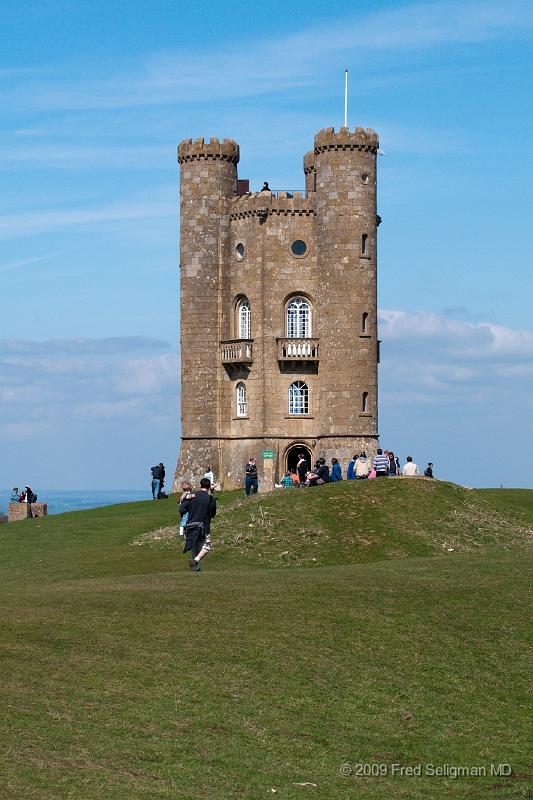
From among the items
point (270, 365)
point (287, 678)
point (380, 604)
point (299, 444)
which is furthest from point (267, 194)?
point (287, 678)

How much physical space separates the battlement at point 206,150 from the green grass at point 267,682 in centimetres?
4681

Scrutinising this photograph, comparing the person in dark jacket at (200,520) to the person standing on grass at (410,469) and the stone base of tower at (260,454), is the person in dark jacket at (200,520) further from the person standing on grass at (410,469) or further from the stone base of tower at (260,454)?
the stone base of tower at (260,454)

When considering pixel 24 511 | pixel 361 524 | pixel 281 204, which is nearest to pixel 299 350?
pixel 281 204

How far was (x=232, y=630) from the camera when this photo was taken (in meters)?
25.2

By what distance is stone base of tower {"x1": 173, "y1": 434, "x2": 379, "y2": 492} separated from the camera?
7500 centimetres

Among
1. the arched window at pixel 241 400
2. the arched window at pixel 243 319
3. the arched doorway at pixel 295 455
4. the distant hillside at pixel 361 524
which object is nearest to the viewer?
the distant hillside at pixel 361 524

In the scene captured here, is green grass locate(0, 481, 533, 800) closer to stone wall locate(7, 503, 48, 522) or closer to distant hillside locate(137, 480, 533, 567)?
distant hillside locate(137, 480, 533, 567)

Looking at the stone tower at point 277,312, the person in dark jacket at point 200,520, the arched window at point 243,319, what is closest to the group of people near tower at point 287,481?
the person in dark jacket at point 200,520

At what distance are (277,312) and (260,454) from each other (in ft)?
26.8

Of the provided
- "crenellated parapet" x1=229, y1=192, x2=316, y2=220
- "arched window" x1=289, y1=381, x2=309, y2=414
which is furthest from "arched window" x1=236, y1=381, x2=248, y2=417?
"crenellated parapet" x1=229, y1=192, x2=316, y2=220

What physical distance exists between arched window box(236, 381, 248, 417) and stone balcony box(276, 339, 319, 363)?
3.45 metres

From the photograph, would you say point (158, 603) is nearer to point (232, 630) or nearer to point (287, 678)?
point (232, 630)

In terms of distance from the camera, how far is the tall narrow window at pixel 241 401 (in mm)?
78438

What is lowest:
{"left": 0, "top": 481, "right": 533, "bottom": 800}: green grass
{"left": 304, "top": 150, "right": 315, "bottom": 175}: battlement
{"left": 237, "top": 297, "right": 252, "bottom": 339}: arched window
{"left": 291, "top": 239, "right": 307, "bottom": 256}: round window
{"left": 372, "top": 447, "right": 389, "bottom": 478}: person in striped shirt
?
{"left": 0, "top": 481, "right": 533, "bottom": 800}: green grass
